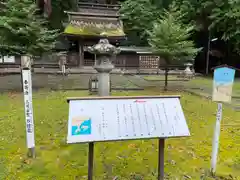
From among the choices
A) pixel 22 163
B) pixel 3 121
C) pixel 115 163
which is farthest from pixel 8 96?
pixel 115 163

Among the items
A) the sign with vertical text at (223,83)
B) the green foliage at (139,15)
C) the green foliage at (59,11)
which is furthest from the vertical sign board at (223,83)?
the green foliage at (59,11)

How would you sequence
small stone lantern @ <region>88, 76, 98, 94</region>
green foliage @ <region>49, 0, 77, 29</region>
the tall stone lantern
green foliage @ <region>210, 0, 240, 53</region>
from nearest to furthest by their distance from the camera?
the tall stone lantern < small stone lantern @ <region>88, 76, 98, 94</region> < green foliage @ <region>210, 0, 240, 53</region> < green foliage @ <region>49, 0, 77, 29</region>

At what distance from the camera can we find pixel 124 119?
3117mm

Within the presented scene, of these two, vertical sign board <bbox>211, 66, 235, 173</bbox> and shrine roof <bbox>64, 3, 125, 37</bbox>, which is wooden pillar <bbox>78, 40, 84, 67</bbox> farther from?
vertical sign board <bbox>211, 66, 235, 173</bbox>

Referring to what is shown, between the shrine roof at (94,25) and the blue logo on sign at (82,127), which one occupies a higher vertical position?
the shrine roof at (94,25)

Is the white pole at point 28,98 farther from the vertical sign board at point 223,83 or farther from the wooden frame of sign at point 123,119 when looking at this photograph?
the vertical sign board at point 223,83

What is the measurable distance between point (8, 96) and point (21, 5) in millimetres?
3889

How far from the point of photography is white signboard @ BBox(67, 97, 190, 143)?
9.66 feet

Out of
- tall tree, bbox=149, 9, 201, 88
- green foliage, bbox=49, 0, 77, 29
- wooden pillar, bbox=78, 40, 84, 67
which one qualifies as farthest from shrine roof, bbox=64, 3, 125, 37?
tall tree, bbox=149, 9, 201, 88

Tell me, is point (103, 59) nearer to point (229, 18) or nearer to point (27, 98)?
point (27, 98)

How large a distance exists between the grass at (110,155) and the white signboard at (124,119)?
94cm

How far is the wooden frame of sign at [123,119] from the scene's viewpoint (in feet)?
9.66

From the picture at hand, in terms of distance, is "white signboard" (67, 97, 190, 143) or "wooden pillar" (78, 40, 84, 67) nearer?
"white signboard" (67, 97, 190, 143)

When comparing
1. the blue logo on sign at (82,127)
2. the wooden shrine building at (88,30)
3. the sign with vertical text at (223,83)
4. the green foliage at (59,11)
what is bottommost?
the blue logo on sign at (82,127)
